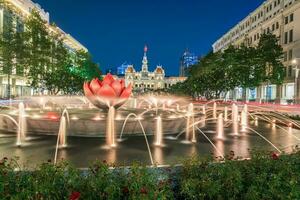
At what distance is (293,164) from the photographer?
22.4 ft

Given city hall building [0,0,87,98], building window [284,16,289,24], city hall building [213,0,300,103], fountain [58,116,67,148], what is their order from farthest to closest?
city hall building [0,0,87,98] < building window [284,16,289,24] < city hall building [213,0,300,103] < fountain [58,116,67,148]

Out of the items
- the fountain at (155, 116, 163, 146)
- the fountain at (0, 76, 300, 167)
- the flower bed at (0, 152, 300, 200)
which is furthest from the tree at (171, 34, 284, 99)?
the flower bed at (0, 152, 300, 200)

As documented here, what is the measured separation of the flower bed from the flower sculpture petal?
28.4 ft

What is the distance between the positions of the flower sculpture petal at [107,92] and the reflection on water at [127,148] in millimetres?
2498

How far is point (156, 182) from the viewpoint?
5.66 metres

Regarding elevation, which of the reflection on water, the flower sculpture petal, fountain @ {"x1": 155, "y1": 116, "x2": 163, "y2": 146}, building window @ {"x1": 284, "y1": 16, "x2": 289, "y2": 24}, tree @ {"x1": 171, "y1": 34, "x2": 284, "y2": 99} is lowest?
the reflection on water

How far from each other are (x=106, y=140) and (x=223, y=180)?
23.6 ft

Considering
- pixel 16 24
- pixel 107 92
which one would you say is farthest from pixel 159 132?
pixel 16 24

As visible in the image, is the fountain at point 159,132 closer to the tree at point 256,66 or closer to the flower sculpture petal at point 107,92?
the flower sculpture petal at point 107,92

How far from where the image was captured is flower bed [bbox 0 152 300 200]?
5035mm

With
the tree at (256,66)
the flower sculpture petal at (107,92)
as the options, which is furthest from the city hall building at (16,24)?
the flower sculpture petal at (107,92)

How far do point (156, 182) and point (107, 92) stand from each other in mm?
9529

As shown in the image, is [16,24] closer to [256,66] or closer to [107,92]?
[256,66]

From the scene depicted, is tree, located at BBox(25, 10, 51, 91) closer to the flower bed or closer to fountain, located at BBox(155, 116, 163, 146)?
fountain, located at BBox(155, 116, 163, 146)
